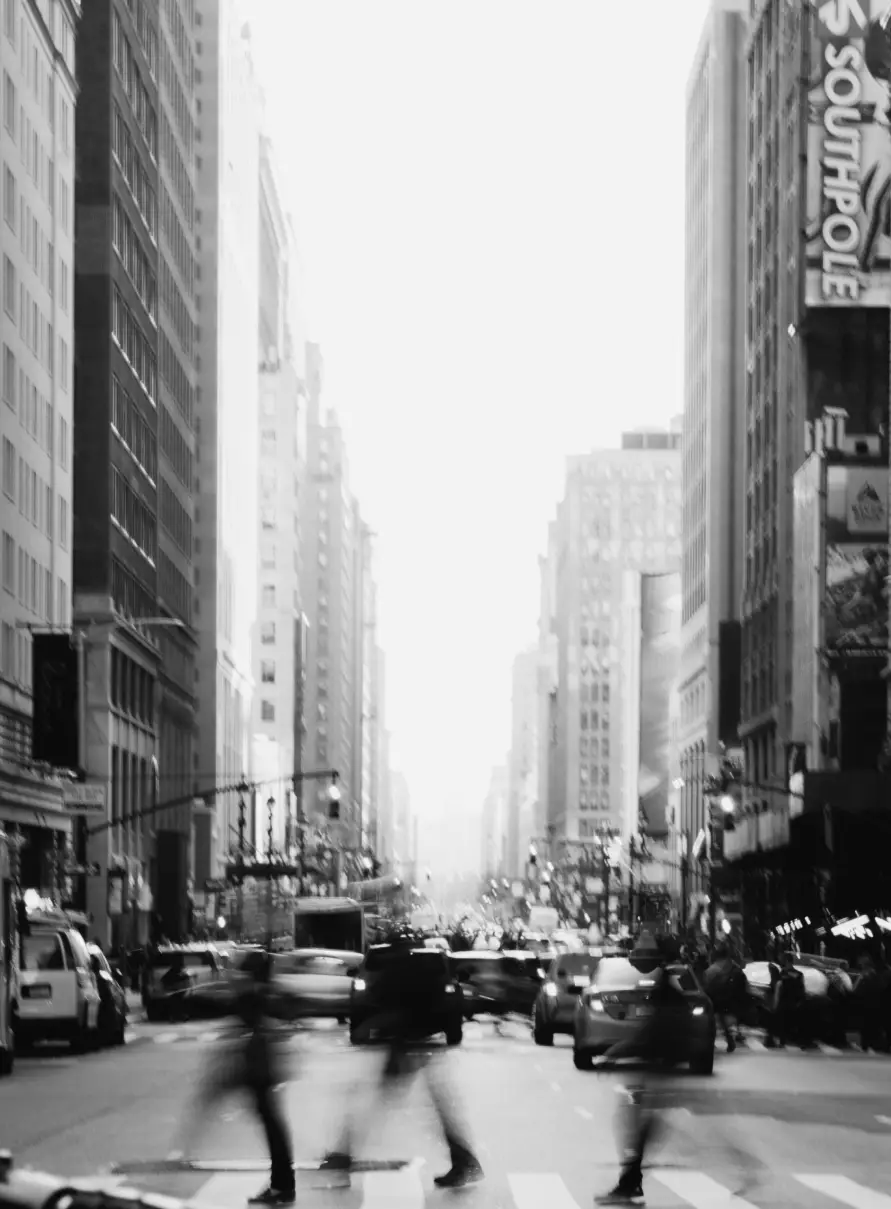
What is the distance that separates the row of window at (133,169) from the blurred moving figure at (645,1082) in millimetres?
77833

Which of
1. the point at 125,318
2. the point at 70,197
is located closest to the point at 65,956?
the point at 70,197

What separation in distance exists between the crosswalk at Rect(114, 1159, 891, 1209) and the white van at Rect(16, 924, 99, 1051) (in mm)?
20665

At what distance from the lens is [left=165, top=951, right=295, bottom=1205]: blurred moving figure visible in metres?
17.2

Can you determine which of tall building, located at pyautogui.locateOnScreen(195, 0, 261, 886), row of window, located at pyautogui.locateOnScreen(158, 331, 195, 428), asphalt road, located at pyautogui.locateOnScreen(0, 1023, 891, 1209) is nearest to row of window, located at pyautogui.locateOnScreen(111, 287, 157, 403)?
row of window, located at pyautogui.locateOnScreen(158, 331, 195, 428)

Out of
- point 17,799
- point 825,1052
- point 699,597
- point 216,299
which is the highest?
point 216,299

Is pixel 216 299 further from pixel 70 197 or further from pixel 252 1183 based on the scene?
pixel 252 1183

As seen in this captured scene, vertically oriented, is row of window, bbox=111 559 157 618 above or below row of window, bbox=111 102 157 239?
below

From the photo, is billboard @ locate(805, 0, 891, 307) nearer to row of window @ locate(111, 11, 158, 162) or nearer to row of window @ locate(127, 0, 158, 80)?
row of window @ locate(111, 11, 158, 162)

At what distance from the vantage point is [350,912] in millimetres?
91375

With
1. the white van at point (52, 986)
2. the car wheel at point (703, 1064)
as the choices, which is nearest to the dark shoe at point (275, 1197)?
the car wheel at point (703, 1064)

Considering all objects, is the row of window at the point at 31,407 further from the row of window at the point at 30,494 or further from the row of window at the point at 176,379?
the row of window at the point at 176,379

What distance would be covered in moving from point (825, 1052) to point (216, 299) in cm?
10466

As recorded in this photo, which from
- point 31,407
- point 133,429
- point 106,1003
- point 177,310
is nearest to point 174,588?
point 177,310

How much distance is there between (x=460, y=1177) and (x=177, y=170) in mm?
107751
